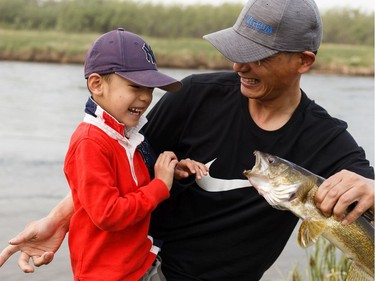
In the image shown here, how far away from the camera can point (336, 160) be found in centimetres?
332

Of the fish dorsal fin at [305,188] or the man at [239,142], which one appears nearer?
the fish dorsal fin at [305,188]

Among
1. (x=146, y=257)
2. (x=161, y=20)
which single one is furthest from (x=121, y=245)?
(x=161, y=20)

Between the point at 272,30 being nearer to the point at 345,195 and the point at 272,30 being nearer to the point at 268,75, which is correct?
the point at 268,75

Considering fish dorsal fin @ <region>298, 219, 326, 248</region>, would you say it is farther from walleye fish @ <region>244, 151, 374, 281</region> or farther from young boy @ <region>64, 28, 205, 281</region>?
young boy @ <region>64, 28, 205, 281</region>

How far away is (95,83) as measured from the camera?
3156 millimetres

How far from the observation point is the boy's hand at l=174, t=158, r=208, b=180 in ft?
10.4

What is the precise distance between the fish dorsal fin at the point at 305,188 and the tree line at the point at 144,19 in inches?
1517

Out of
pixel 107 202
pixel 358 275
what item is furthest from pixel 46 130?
pixel 358 275

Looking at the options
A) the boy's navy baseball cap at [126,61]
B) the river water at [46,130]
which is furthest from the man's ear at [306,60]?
the river water at [46,130]

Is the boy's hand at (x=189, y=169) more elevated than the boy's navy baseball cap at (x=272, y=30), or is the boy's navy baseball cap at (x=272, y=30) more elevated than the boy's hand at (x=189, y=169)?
the boy's navy baseball cap at (x=272, y=30)

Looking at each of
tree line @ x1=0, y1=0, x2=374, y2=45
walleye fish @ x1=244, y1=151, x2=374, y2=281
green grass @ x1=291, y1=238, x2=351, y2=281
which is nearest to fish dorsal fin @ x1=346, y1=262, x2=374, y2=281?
walleye fish @ x1=244, y1=151, x2=374, y2=281

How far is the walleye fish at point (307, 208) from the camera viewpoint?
2877 millimetres

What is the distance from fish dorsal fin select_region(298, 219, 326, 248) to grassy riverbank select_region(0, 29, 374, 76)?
28750 mm

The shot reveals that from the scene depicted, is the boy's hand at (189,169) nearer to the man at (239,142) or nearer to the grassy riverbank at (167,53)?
the man at (239,142)
